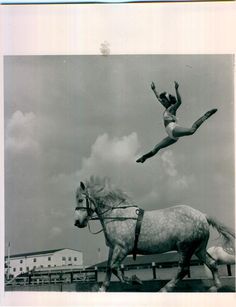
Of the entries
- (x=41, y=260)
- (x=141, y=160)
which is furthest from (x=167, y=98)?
(x=41, y=260)

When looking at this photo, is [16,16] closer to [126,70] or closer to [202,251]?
[126,70]

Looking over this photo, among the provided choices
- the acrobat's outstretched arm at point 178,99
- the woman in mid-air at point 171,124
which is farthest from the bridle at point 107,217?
the acrobat's outstretched arm at point 178,99

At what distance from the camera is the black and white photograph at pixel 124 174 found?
3438 millimetres

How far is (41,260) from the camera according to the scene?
3.49m

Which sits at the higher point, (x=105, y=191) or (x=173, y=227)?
(x=105, y=191)

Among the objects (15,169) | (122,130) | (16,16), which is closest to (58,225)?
(15,169)

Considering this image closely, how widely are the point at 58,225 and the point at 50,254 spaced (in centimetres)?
18

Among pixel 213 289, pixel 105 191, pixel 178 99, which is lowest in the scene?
pixel 213 289

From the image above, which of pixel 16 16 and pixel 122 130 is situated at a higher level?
pixel 16 16

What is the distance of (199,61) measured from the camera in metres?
3.46

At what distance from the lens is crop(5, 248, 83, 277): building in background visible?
346 cm

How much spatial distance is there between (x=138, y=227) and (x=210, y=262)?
0.48 m

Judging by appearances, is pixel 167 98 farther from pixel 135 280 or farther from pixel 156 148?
pixel 135 280

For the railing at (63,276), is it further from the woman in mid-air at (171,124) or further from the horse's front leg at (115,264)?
the woman in mid-air at (171,124)
